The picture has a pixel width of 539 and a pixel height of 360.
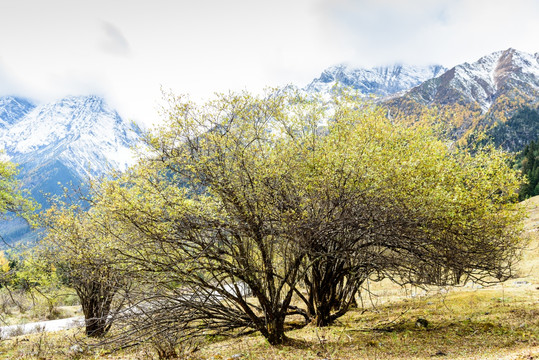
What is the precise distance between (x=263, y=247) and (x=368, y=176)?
4417mm

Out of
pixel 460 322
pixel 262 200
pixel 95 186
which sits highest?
pixel 95 186

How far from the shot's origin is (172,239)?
11.0 m

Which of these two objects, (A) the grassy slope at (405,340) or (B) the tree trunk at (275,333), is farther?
(B) the tree trunk at (275,333)

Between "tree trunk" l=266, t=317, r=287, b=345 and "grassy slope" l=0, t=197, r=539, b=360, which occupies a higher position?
"tree trunk" l=266, t=317, r=287, b=345

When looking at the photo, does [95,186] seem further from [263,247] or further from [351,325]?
[351,325]

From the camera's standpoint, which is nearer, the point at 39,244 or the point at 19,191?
the point at 19,191

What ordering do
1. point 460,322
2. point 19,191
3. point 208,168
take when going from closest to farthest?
1. point 208,168
2. point 460,322
3. point 19,191

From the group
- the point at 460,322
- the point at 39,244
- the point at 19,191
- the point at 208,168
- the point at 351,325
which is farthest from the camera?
the point at 39,244

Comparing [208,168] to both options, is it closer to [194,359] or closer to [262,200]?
[262,200]

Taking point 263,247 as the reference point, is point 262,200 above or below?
above

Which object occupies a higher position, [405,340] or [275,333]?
[275,333]

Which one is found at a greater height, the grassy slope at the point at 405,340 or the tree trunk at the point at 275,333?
the tree trunk at the point at 275,333

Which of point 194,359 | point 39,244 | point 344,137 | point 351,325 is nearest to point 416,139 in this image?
point 344,137

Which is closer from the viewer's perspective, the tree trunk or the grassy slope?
the grassy slope
